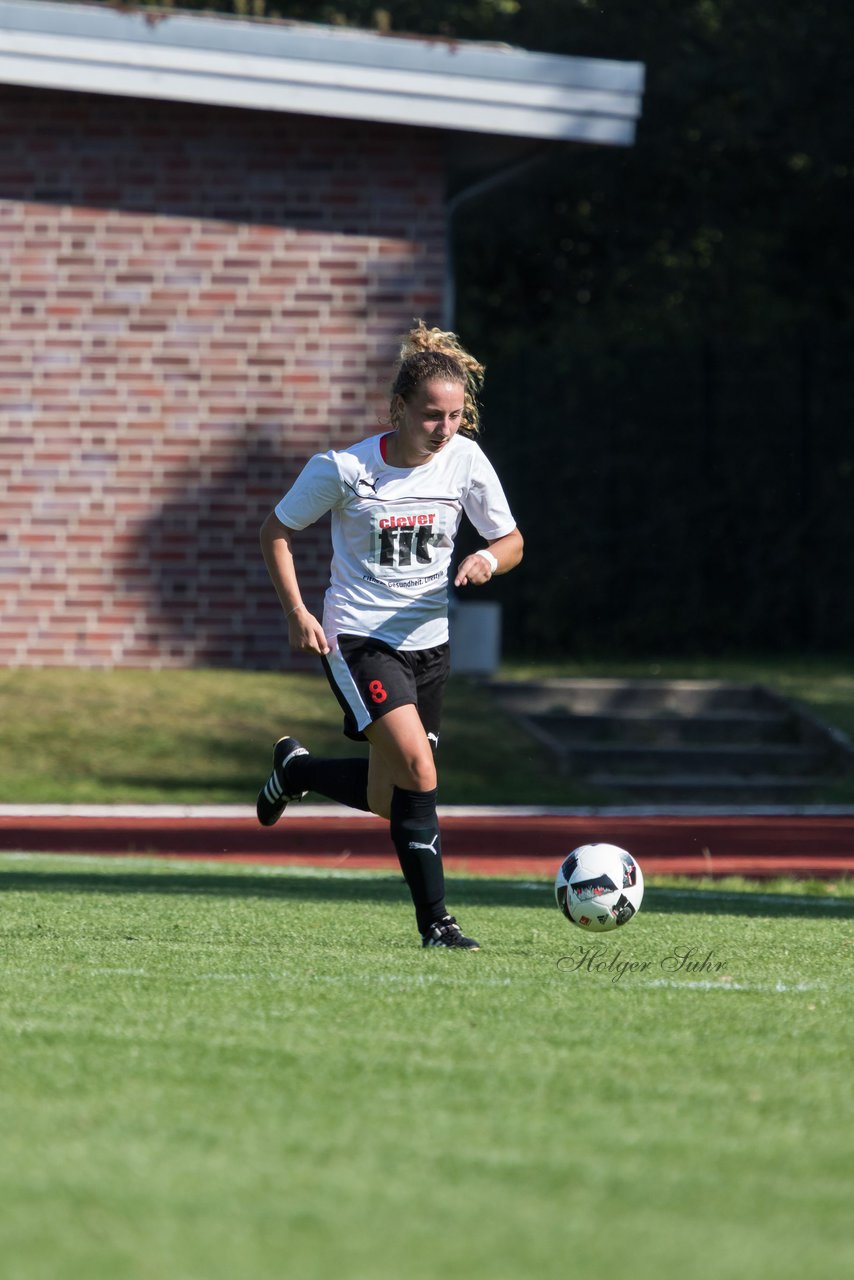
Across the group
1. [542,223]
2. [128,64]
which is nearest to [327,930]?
[128,64]

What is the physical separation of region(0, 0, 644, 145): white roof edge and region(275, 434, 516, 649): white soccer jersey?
9313 millimetres

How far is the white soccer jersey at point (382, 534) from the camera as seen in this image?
6609mm

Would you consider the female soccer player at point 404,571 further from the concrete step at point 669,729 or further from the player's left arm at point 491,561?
the concrete step at point 669,729

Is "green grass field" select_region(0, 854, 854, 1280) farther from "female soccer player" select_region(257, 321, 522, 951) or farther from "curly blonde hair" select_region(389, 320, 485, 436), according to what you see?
"curly blonde hair" select_region(389, 320, 485, 436)

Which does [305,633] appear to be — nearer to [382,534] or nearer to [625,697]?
[382,534]

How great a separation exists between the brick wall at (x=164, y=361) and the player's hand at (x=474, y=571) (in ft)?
30.1

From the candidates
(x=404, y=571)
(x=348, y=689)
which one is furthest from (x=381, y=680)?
(x=404, y=571)

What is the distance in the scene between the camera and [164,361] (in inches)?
617

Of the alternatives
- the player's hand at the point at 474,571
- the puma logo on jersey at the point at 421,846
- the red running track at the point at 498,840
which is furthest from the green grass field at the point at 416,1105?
the red running track at the point at 498,840

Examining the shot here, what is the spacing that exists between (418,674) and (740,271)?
23744 mm

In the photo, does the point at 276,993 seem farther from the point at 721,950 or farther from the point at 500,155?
the point at 500,155

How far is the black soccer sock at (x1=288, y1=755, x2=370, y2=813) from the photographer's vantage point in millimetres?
7398

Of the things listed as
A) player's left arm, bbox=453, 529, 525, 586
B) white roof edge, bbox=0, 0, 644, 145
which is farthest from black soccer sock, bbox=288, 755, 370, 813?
white roof edge, bbox=0, 0, 644, 145

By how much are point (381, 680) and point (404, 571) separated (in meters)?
0.42
